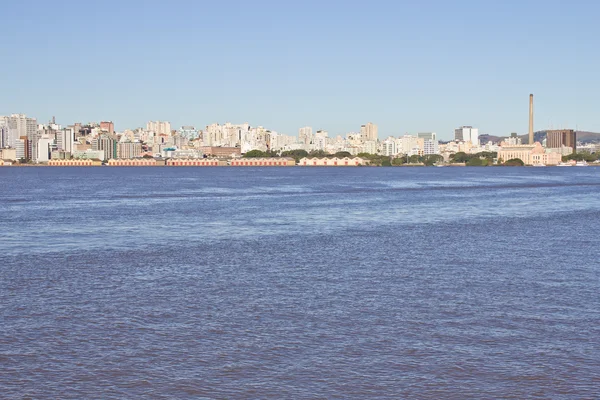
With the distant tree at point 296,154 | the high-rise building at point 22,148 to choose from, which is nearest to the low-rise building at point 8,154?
the high-rise building at point 22,148

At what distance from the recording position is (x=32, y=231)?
1836cm

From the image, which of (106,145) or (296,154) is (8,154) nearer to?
(106,145)

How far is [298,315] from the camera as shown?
8.88m

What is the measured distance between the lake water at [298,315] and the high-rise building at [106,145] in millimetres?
167362

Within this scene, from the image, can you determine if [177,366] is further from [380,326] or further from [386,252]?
[386,252]

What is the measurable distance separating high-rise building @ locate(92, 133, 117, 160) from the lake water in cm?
16736

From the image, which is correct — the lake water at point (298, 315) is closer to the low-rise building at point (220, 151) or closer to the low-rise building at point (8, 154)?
the low-rise building at point (8, 154)

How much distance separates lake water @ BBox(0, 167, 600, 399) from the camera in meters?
6.61

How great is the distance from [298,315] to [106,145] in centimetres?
17914

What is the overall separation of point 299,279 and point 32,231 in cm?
958

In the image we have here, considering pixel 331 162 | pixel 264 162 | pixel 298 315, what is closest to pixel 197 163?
pixel 264 162

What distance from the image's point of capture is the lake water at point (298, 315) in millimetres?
6605

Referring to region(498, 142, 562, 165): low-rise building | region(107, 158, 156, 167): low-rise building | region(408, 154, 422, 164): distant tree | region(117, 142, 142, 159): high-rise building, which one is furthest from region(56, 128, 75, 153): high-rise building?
region(498, 142, 562, 165): low-rise building

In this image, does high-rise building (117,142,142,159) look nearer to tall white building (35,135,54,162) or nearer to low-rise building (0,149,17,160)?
tall white building (35,135,54,162)
